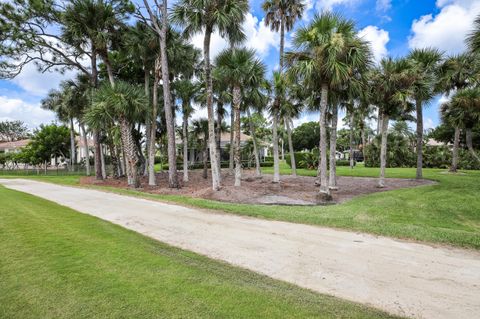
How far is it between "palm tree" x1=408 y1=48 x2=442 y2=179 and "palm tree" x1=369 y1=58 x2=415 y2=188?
22.3 inches

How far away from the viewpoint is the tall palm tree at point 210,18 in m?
13.4

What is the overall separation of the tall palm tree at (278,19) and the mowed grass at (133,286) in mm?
14008

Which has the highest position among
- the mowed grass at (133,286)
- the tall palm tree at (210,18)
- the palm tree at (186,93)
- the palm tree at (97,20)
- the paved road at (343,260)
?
the palm tree at (97,20)

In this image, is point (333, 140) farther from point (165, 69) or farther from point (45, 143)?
point (45, 143)

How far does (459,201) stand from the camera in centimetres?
1068

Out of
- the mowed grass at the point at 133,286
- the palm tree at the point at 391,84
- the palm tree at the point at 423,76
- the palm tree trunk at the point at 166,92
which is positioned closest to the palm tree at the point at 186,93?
the palm tree trunk at the point at 166,92

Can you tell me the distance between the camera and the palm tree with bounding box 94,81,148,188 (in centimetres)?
1689

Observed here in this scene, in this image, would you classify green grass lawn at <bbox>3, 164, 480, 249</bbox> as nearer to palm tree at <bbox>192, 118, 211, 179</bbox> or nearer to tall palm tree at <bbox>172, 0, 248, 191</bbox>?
tall palm tree at <bbox>172, 0, 248, 191</bbox>

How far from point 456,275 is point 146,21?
61.7ft

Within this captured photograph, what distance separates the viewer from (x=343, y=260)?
16.1ft

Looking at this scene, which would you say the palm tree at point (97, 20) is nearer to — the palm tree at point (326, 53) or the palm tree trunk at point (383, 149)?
the palm tree at point (326, 53)

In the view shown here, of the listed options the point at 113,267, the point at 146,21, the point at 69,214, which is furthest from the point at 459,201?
the point at 146,21

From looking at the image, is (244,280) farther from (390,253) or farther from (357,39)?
(357,39)

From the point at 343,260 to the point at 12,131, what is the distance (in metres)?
113
